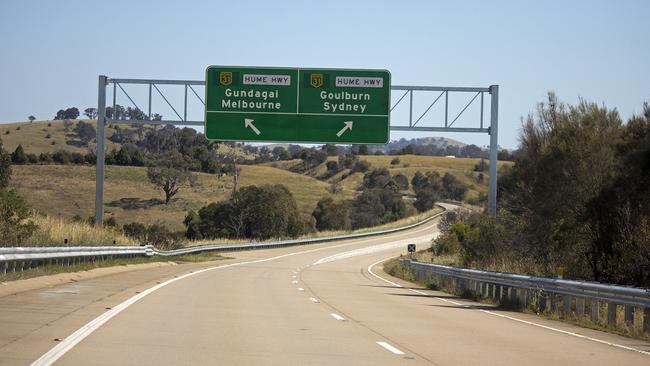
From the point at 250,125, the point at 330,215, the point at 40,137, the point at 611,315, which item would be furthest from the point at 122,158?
the point at 611,315

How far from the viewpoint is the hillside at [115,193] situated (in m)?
84.4

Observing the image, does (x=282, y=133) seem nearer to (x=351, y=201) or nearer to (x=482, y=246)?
(x=482, y=246)

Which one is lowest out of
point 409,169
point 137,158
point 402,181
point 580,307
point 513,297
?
point 513,297

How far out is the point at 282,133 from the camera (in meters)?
36.2

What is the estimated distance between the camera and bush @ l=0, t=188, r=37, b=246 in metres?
28.0

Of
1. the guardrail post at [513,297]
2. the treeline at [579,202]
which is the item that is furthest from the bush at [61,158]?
the guardrail post at [513,297]

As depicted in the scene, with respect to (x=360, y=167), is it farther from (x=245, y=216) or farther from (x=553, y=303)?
(x=553, y=303)

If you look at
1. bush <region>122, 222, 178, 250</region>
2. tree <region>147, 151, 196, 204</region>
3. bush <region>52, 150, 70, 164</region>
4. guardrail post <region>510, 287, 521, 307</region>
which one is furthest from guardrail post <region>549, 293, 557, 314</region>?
bush <region>52, 150, 70, 164</region>

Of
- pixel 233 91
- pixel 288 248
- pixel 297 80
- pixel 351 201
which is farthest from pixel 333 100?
pixel 351 201

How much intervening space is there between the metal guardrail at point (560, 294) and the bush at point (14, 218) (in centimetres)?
1408

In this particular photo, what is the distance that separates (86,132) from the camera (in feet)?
482

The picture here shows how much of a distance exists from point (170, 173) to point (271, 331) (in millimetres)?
78986

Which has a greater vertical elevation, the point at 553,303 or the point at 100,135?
the point at 100,135

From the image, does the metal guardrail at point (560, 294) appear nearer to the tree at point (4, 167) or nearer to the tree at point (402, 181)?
the tree at point (4, 167)
